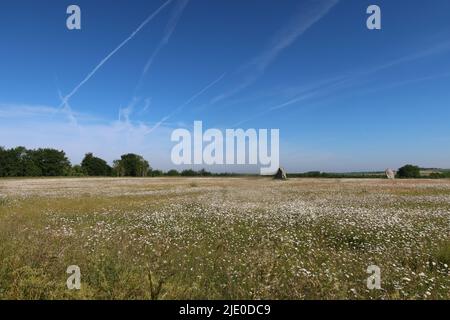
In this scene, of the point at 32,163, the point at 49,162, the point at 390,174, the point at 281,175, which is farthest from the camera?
the point at 49,162

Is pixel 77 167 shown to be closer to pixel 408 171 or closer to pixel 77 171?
pixel 77 171

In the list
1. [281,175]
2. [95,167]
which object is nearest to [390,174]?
[281,175]

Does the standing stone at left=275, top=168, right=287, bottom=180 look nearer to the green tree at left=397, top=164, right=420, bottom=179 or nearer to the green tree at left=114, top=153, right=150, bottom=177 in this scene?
the green tree at left=397, top=164, right=420, bottom=179

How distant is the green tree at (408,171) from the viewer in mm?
96519

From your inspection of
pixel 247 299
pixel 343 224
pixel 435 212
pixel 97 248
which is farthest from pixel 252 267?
A: pixel 435 212

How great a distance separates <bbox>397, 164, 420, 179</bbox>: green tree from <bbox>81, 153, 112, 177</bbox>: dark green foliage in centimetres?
13382

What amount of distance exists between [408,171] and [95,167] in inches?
5605

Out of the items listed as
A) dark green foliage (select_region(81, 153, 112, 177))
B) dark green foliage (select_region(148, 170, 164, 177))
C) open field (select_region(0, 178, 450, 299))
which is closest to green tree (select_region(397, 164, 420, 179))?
open field (select_region(0, 178, 450, 299))

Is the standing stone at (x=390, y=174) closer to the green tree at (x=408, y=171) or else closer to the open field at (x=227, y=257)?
the green tree at (x=408, y=171)

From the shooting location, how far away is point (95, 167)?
152 m

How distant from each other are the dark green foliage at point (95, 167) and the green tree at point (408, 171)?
133817mm

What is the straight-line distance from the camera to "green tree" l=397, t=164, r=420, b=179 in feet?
317
